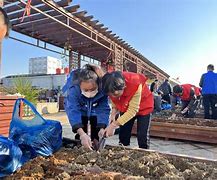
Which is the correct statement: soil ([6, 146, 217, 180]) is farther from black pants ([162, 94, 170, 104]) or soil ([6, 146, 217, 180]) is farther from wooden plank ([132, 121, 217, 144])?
black pants ([162, 94, 170, 104])

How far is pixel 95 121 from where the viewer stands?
2791mm

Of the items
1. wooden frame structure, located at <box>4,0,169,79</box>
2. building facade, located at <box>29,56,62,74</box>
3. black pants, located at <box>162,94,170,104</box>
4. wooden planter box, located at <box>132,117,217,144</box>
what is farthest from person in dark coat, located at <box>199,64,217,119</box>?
building facade, located at <box>29,56,62,74</box>

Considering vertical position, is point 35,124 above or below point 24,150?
above

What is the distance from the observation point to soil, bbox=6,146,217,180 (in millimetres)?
1632

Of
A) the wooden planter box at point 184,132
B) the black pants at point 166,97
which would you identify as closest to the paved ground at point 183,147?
the wooden planter box at point 184,132

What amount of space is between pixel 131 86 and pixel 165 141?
2.77m

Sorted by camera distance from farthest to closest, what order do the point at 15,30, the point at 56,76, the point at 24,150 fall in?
the point at 56,76 < the point at 15,30 < the point at 24,150

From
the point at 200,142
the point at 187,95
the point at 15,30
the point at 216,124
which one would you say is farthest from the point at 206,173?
the point at 15,30

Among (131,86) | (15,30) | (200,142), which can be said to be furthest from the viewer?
(15,30)

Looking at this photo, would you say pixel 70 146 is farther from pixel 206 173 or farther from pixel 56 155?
pixel 206 173

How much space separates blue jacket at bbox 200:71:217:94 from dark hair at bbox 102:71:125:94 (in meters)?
4.66

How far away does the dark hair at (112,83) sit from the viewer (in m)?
2.21

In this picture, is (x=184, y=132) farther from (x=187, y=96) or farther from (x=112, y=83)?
(x=112, y=83)

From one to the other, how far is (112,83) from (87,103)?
1.80 feet
